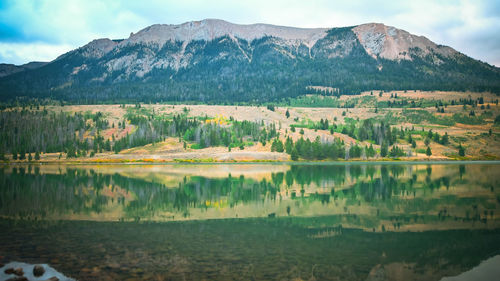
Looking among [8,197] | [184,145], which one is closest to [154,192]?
[8,197]

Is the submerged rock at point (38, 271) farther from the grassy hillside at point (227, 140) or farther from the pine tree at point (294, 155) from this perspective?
the pine tree at point (294, 155)

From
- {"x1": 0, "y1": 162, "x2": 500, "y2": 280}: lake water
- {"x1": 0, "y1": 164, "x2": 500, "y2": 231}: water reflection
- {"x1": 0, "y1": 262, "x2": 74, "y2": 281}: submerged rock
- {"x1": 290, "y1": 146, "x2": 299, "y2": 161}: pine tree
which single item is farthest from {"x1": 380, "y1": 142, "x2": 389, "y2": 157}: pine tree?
{"x1": 0, "y1": 262, "x2": 74, "y2": 281}: submerged rock

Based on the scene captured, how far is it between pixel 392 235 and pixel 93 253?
15138mm

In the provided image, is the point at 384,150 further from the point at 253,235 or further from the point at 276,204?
the point at 253,235

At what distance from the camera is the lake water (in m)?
14.7

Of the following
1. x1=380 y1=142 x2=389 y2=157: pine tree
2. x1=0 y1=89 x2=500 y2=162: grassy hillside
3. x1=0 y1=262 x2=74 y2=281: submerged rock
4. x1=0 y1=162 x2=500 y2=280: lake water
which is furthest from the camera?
x1=380 y1=142 x2=389 y2=157: pine tree

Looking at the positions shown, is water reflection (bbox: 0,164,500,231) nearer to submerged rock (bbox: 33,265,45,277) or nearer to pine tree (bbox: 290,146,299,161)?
submerged rock (bbox: 33,265,45,277)

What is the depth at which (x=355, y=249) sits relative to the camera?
56.4 feet

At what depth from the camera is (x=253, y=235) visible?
794 inches

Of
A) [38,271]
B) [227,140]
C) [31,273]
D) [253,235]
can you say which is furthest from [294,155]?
[38,271]

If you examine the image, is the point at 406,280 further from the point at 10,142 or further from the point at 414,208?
the point at 10,142

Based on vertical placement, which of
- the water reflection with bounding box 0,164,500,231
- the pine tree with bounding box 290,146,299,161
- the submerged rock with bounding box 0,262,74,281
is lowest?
the pine tree with bounding box 290,146,299,161

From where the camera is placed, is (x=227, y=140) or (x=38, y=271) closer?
(x=38, y=271)

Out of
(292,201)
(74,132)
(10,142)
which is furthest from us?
(74,132)
